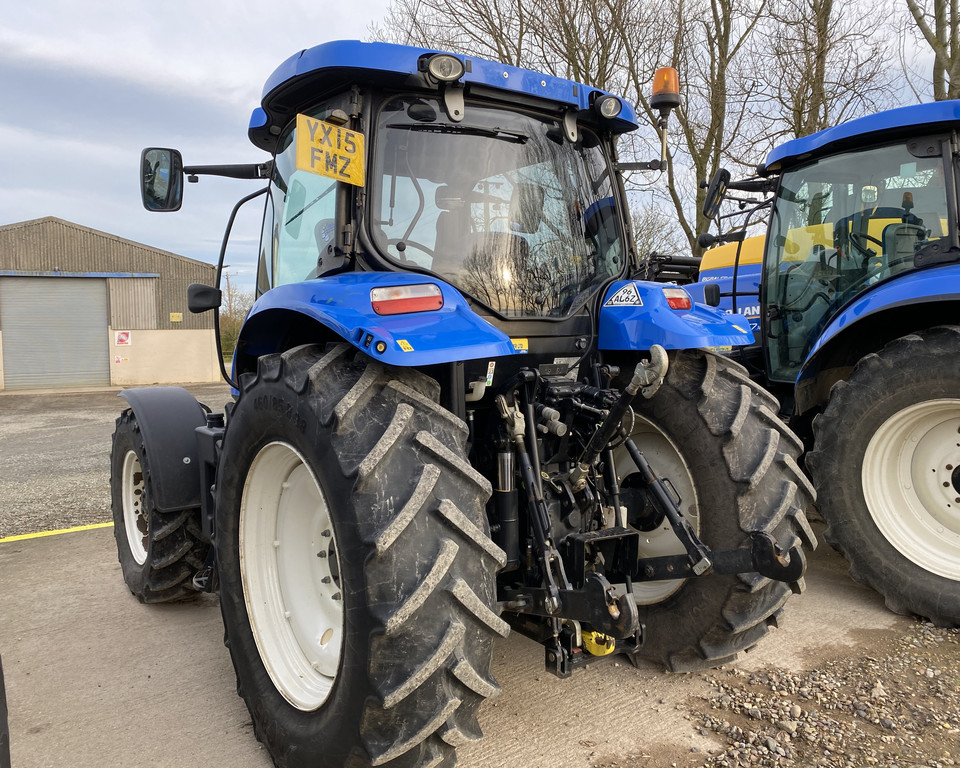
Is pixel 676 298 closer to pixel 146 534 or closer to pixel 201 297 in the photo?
pixel 201 297

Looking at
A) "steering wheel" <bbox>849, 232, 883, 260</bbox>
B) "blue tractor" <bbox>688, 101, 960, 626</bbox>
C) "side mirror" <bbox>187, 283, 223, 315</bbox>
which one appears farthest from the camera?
"steering wheel" <bbox>849, 232, 883, 260</bbox>

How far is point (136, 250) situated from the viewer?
2294 cm

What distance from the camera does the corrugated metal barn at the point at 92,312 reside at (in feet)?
70.9

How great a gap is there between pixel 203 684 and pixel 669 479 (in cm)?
A: 211

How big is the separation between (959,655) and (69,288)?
24.6 metres

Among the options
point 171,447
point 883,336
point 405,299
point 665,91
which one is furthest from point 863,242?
point 171,447

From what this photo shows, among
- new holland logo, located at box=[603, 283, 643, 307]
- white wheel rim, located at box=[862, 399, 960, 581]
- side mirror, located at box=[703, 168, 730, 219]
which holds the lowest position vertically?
white wheel rim, located at box=[862, 399, 960, 581]

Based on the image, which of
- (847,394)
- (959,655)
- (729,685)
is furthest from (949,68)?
(729,685)

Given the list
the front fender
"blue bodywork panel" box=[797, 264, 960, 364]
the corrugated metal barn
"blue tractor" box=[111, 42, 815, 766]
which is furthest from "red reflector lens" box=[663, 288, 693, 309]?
the corrugated metal barn

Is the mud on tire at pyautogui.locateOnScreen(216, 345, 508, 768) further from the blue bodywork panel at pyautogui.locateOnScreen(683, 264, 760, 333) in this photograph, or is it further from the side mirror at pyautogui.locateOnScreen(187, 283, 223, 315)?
the blue bodywork panel at pyautogui.locateOnScreen(683, 264, 760, 333)

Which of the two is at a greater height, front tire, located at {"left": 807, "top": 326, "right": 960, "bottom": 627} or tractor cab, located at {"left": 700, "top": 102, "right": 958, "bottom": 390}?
tractor cab, located at {"left": 700, "top": 102, "right": 958, "bottom": 390}

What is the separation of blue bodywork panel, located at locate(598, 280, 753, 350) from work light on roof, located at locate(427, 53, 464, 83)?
3.32 feet

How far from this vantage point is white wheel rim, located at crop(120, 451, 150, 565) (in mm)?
4031

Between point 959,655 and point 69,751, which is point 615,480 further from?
point 69,751
